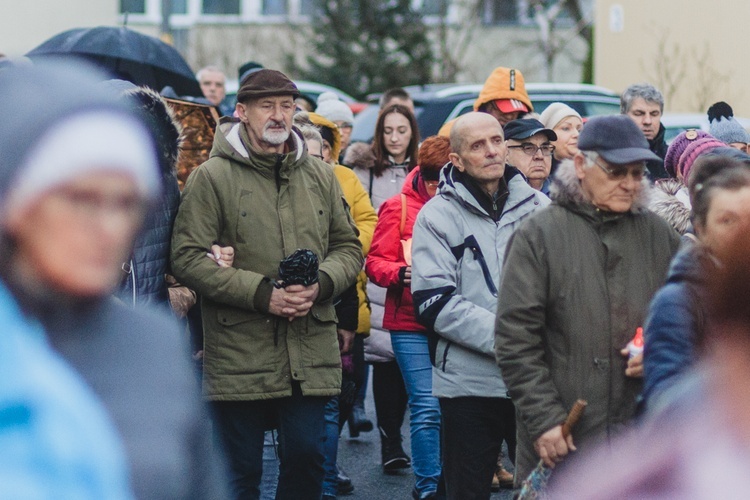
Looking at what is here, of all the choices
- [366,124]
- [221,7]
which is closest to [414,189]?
[366,124]

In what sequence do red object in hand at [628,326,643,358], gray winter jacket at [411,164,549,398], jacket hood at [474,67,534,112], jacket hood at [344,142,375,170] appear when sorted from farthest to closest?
jacket hood at [344,142,375,170]
jacket hood at [474,67,534,112]
gray winter jacket at [411,164,549,398]
red object in hand at [628,326,643,358]

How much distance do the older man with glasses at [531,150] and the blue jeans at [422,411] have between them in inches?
43.2

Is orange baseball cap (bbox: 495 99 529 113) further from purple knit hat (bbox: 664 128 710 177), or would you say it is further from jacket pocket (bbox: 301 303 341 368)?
jacket pocket (bbox: 301 303 341 368)

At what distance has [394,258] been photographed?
6.75 metres

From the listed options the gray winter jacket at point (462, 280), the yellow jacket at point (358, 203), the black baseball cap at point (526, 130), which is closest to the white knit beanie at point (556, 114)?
the black baseball cap at point (526, 130)

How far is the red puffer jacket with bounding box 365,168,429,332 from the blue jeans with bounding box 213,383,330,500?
1.30m

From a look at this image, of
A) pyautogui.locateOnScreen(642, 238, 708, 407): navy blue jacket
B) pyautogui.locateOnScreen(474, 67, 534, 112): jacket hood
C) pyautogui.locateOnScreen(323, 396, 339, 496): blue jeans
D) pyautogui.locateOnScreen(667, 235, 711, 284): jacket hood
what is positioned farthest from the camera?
pyautogui.locateOnScreen(474, 67, 534, 112): jacket hood

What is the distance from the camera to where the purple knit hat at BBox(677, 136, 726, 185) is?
20.8 feet

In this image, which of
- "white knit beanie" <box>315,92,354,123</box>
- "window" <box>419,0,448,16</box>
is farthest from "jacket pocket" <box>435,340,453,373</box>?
"window" <box>419,0,448,16</box>

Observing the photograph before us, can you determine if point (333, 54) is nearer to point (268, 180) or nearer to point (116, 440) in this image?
point (268, 180)

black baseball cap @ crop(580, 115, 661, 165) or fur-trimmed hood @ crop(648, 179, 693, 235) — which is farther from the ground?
black baseball cap @ crop(580, 115, 661, 165)

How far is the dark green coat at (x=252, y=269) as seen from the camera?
531cm

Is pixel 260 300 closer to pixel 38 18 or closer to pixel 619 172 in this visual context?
pixel 619 172

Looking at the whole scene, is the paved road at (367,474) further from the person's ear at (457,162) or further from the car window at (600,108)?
the car window at (600,108)
